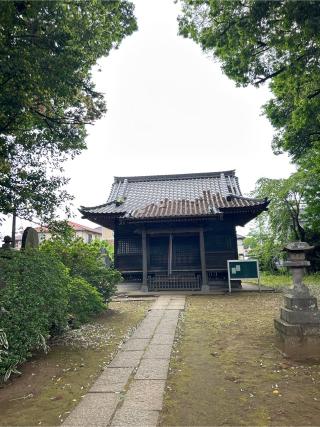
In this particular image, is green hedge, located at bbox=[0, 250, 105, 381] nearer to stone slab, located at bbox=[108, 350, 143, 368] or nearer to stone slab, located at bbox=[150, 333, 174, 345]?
stone slab, located at bbox=[108, 350, 143, 368]

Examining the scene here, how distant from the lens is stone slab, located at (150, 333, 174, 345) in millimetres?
5622

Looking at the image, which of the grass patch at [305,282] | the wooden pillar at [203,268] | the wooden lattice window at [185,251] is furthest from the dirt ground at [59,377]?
the wooden lattice window at [185,251]

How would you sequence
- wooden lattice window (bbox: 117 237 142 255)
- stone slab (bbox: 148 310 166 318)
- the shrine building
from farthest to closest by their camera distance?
wooden lattice window (bbox: 117 237 142 255), the shrine building, stone slab (bbox: 148 310 166 318)

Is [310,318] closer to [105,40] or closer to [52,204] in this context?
[52,204]

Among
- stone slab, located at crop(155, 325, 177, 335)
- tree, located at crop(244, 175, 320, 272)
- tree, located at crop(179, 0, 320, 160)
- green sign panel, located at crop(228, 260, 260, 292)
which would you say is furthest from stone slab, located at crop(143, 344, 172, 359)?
tree, located at crop(244, 175, 320, 272)

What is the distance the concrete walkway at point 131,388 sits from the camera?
2928 millimetres

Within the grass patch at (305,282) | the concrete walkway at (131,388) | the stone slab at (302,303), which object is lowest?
the concrete walkway at (131,388)

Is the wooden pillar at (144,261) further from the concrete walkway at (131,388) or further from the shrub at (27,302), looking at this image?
the shrub at (27,302)

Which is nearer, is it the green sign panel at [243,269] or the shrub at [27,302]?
the shrub at [27,302]

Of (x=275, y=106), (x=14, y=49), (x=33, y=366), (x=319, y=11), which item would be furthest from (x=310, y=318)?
(x=275, y=106)

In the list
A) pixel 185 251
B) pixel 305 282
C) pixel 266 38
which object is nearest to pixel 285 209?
pixel 305 282

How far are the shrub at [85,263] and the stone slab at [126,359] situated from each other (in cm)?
419

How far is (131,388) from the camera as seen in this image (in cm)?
362

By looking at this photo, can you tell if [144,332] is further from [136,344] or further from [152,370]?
[152,370]
